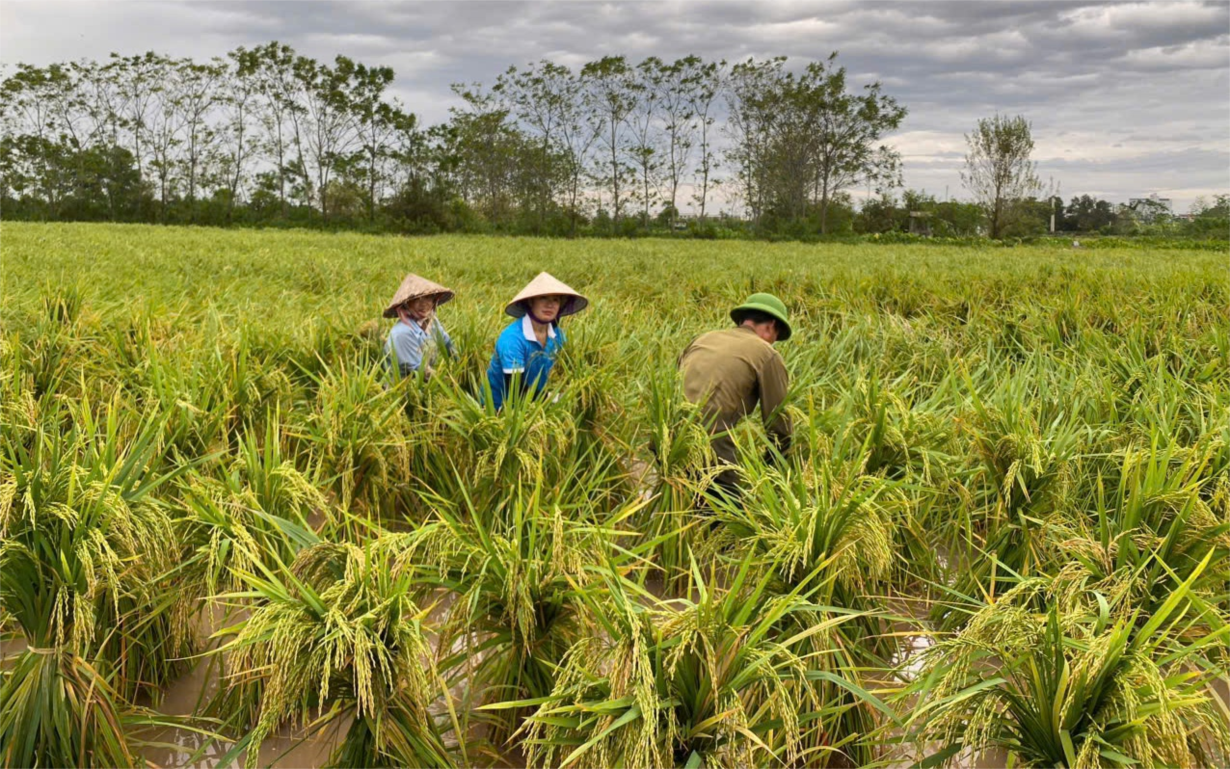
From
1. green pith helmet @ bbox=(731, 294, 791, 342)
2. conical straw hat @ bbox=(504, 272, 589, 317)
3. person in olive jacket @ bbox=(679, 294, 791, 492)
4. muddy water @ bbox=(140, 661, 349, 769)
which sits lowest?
muddy water @ bbox=(140, 661, 349, 769)

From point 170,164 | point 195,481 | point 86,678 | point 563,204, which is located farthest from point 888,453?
point 170,164

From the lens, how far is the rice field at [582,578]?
1995 millimetres

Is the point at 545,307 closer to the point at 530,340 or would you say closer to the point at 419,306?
the point at 530,340

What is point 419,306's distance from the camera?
15.7 ft

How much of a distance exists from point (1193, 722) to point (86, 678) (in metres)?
3.15

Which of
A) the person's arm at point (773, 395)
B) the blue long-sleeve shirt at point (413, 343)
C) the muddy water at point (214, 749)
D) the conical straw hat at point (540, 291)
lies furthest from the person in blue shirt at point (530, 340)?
the muddy water at point (214, 749)

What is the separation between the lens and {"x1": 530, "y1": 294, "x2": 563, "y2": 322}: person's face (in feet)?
14.2

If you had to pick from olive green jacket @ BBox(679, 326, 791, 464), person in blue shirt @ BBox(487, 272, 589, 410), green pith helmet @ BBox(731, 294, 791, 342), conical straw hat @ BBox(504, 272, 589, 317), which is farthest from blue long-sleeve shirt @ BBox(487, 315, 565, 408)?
green pith helmet @ BBox(731, 294, 791, 342)

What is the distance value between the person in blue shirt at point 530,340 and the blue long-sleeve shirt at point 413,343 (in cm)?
34

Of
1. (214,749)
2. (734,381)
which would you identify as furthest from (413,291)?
(214,749)

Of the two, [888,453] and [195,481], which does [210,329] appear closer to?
[195,481]

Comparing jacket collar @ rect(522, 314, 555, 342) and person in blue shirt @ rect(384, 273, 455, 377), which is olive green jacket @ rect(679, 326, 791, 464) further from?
person in blue shirt @ rect(384, 273, 455, 377)

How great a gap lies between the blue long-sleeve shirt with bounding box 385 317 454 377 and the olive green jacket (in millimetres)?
1411

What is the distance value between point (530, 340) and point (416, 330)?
2.63 feet
